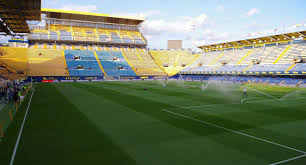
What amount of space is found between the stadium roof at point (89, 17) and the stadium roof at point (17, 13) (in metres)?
63.2

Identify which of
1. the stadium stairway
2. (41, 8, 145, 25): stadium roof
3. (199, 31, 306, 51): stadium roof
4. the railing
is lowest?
the stadium stairway

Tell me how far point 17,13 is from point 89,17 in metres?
74.7

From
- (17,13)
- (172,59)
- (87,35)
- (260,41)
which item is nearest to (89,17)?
(87,35)

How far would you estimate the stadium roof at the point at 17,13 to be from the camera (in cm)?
2086

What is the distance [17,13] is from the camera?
76.9ft

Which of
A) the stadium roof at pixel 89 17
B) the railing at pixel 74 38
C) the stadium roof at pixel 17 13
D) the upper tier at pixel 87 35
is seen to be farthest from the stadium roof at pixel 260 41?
the stadium roof at pixel 17 13

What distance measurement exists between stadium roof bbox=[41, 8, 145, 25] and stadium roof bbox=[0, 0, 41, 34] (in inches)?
2486

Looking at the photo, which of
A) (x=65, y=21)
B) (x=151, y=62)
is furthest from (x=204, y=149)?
(x=65, y=21)

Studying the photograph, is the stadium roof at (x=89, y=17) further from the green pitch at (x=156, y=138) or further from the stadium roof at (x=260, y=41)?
the green pitch at (x=156, y=138)

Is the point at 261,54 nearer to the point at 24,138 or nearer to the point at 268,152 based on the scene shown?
the point at 268,152

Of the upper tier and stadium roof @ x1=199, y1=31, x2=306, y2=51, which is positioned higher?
the upper tier

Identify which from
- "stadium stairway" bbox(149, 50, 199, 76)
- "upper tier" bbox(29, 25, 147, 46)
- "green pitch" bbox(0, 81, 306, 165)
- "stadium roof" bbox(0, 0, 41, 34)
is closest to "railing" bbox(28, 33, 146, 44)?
"upper tier" bbox(29, 25, 147, 46)

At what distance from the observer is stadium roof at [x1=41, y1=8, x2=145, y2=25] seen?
8788 centimetres

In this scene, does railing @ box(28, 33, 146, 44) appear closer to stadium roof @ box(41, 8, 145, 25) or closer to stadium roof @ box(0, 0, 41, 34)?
stadium roof @ box(41, 8, 145, 25)
